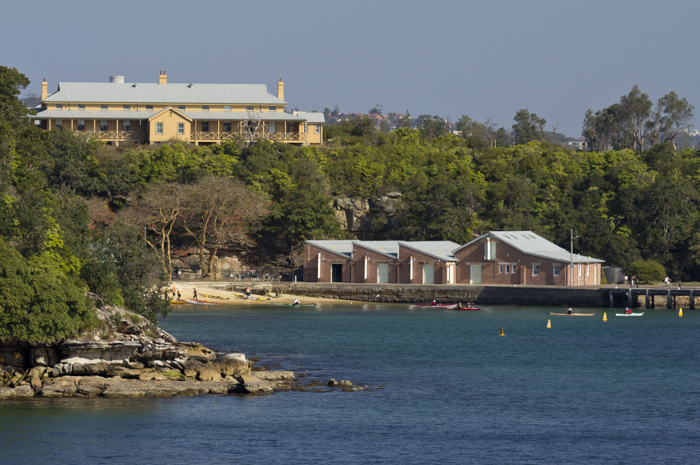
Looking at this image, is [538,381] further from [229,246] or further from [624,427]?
[229,246]

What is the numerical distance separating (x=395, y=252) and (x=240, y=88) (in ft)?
127

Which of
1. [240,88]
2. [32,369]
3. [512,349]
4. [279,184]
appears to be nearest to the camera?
[32,369]

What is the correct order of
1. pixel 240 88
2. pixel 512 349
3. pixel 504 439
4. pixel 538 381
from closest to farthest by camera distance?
pixel 504 439 < pixel 538 381 < pixel 512 349 < pixel 240 88

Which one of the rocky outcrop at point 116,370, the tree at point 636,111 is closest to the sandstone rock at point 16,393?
the rocky outcrop at point 116,370

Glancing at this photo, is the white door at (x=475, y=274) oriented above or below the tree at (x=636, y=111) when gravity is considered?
below

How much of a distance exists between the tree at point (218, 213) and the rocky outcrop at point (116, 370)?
169 feet

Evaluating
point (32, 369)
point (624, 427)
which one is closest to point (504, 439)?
point (624, 427)

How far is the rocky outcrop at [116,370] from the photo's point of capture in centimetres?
3675

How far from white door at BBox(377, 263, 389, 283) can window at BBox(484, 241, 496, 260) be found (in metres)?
10.3

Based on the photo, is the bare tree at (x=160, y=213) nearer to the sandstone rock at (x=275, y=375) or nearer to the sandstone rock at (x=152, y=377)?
the sandstone rock at (x=275, y=375)

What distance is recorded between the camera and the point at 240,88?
394 feet

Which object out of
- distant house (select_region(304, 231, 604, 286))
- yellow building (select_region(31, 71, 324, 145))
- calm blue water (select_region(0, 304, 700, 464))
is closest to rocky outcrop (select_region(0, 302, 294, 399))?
calm blue water (select_region(0, 304, 700, 464))

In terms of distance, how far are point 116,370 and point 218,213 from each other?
181ft

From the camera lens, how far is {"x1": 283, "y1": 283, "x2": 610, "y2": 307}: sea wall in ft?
277
